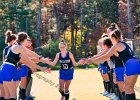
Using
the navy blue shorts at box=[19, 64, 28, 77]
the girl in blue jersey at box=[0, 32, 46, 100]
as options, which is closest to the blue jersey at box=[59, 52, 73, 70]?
the navy blue shorts at box=[19, 64, 28, 77]

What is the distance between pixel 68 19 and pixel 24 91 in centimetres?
4009

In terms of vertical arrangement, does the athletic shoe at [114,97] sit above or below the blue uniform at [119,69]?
below

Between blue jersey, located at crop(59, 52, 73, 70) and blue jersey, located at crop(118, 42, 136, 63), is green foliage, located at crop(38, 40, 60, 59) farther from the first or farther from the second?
blue jersey, located at crop(118, 42, 136, 63)

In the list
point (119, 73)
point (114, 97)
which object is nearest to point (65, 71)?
point (114, 97)

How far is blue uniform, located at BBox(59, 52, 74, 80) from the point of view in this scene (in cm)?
1155

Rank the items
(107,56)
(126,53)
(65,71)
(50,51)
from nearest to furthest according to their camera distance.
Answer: (126,53) → (107,56) → (65,71) → (50,51)

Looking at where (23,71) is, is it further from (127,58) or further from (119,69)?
(127,58)

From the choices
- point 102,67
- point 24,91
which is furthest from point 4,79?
point 102,67

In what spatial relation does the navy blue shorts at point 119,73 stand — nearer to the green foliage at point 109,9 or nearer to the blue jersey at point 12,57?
the blue jersey at point 12,57

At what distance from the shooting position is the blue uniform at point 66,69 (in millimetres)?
11555

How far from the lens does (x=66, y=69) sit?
11617mm

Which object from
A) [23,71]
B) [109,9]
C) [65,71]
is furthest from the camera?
[109,9]

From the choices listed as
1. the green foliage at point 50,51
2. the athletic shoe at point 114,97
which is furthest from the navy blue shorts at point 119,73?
the green foliage at point 50,51

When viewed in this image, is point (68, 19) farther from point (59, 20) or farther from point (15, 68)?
point (15, 68)
